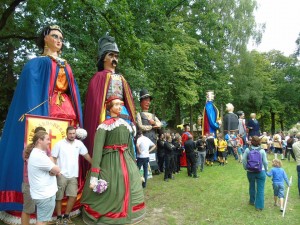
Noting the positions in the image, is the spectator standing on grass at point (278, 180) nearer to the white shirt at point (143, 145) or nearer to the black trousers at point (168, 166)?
the white shirt at point (143, 145)

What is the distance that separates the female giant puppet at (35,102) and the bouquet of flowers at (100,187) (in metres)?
1.08

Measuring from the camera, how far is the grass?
578cm

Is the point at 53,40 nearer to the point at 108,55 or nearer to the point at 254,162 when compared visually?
the point at 108,55

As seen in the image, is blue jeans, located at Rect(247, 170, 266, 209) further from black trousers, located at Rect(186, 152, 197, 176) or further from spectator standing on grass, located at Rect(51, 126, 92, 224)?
spectator standing on grass, located at Rect(51, 126, 92, 224)

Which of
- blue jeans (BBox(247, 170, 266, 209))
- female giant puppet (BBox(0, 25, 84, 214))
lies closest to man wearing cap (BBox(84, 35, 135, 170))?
female giant puppet (BBox(0, 25, 84, 214))

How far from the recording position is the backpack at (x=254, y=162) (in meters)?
6.57

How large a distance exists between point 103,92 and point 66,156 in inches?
62.2

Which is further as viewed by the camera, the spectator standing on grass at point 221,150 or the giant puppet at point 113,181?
the spectator standing on grass at point 221,150

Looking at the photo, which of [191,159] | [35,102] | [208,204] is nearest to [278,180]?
[208,204]

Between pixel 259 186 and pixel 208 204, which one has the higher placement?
pixel 259 186

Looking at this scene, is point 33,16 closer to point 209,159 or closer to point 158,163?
point 158,163

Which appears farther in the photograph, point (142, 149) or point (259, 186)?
point (142, 149)

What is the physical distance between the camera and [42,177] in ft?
12.6

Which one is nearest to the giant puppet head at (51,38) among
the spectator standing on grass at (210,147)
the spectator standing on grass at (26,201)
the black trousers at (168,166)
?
the spectator standing on grass at (26,201)
